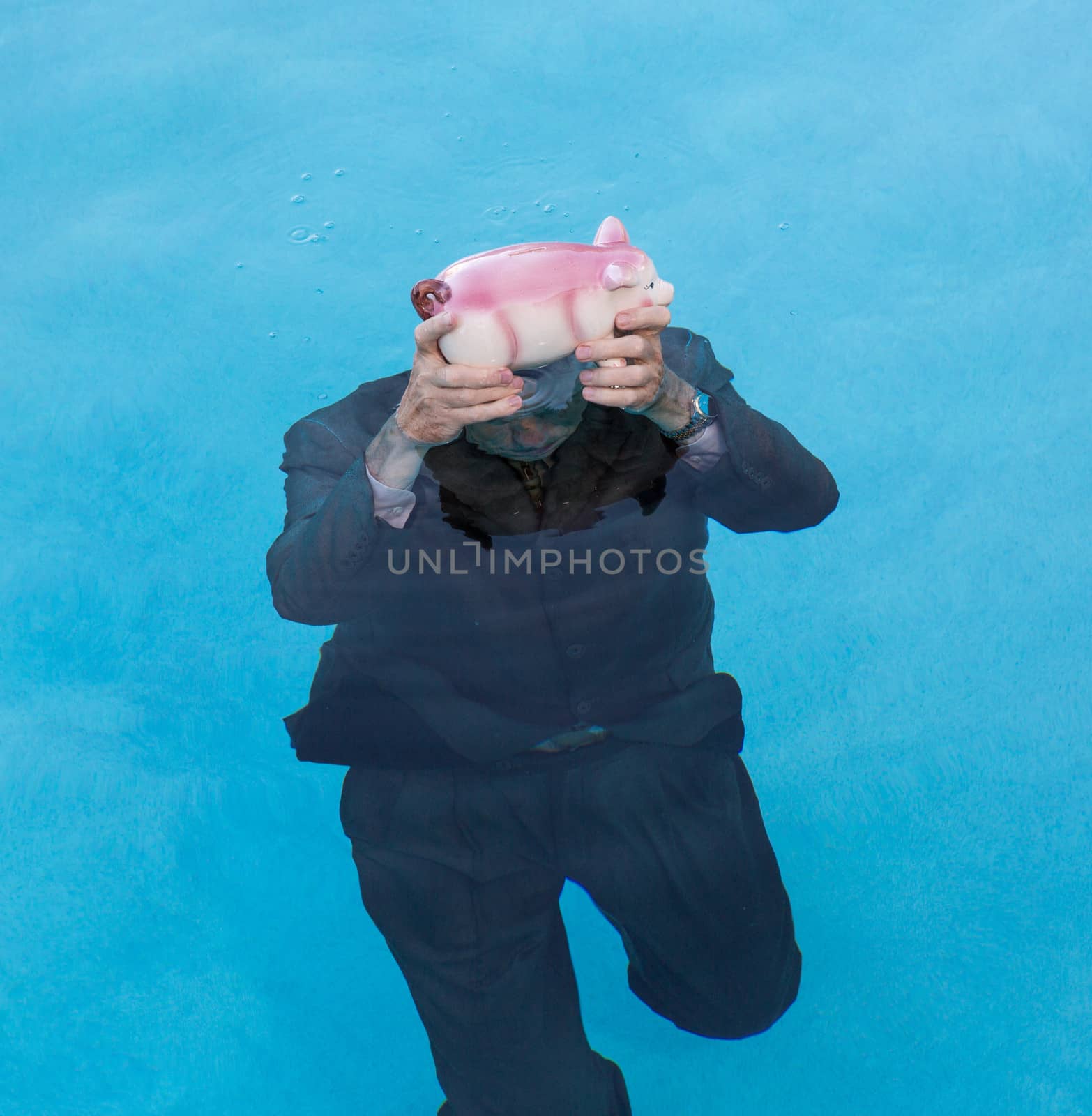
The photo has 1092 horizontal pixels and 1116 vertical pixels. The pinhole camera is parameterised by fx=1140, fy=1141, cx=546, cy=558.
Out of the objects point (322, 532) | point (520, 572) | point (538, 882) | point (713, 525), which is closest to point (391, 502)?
point (322, 532)

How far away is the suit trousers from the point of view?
55.2 inches


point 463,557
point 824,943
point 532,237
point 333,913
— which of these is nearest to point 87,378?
point 532,237

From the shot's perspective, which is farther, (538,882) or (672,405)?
(538,882)

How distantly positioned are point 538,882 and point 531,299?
2.58 feet

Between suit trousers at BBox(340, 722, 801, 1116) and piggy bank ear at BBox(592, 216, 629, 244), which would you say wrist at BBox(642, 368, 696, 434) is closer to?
piggy bank ear at BBox(592, 216, 629, 244)

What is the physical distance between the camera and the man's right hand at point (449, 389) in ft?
3.14

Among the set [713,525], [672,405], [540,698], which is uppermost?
[713,525]

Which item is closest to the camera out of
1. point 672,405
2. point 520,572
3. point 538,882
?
point 672,405

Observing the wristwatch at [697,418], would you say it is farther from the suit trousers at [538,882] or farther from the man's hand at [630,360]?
A: the suit trousers at [538,882]

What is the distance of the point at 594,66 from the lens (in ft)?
9.06

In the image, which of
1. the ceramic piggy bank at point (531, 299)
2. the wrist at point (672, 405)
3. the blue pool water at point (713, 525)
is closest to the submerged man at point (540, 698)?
the wrist at point (672, 405)

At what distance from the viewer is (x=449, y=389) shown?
0.98m

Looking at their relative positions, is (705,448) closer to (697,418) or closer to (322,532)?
(697,418)

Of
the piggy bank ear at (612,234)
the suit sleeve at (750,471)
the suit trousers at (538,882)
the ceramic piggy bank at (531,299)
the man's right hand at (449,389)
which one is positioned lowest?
the suit trousers at (538,882)
